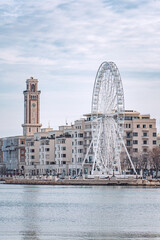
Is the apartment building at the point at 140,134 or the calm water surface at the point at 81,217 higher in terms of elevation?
the apartment building at the point at 140,134

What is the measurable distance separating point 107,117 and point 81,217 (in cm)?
5708

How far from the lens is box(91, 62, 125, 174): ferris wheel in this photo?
382 ft

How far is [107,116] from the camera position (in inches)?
4764

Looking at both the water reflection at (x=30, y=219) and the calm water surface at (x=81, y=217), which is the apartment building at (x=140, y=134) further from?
the water reflection at (x=30, y=219)

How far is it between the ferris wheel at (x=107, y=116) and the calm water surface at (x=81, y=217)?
Answer: 25.7 m

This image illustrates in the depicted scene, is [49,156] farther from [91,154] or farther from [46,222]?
[46,222]

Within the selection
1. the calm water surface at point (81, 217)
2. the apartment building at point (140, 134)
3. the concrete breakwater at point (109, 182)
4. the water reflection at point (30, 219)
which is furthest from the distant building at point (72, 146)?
the water reflection at point (30, 219)

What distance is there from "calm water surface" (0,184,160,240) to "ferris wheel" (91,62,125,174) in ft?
84.4

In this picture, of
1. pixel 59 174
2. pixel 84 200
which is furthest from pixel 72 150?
pixel 84 200

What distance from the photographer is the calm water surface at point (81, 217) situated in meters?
52.8

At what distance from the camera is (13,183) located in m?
152

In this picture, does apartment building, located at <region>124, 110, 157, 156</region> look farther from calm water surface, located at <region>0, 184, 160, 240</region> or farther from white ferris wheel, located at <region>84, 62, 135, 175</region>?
calm water surface, located at <region>0, 184, 160, 240</region>

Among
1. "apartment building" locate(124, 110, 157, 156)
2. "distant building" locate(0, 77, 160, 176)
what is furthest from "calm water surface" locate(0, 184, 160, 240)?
"apartment building" locate(124, 110, 157, 156)

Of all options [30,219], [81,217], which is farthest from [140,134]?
[30,219]
